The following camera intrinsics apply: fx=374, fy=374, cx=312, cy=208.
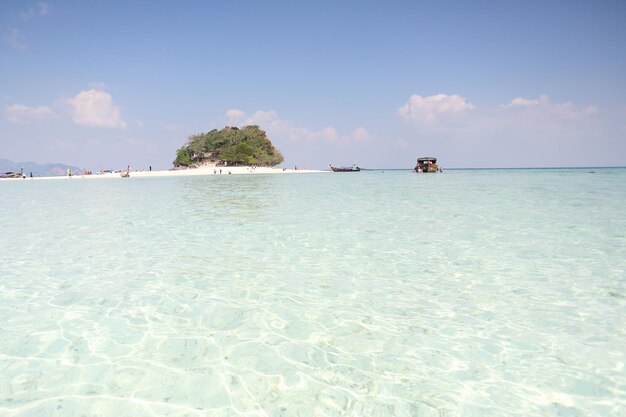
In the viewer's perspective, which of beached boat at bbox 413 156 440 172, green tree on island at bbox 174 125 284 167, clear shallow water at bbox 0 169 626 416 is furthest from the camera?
green tree on island at bbox 174 125 284 167

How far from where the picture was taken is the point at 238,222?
12.9 metres

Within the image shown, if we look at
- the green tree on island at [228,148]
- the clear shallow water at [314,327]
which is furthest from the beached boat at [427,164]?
the clear shallow water at [314,327]

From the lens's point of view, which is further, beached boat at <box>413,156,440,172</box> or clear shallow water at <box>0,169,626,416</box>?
beached boat at <box>413,156,440,172</box>

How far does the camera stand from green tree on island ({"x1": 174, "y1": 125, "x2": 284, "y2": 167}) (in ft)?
315

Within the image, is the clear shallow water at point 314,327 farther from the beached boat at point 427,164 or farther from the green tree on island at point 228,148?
the green tree on island at point 228,148

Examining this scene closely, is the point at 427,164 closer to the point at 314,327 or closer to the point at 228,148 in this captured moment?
the point at 228,148

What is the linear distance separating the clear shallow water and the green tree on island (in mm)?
88311

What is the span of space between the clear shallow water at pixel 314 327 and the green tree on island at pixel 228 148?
290ft

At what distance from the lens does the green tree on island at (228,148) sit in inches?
3777

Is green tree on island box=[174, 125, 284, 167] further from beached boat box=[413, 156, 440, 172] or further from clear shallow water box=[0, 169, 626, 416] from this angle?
clear shallow water box=[0, 169, 626, 416]

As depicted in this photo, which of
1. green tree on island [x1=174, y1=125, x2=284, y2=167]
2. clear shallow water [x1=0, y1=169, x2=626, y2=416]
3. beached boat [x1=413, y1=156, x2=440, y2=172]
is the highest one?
green tree on island [x1=174, y1=125, x2=284, y2=167]

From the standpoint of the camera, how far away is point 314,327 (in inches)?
183

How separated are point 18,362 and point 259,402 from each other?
2609 millimetres

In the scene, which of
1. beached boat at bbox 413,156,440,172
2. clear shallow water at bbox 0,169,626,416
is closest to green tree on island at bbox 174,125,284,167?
beached boat at bbox 413,156,440,172
